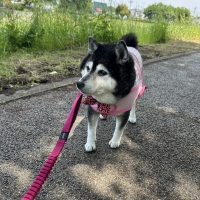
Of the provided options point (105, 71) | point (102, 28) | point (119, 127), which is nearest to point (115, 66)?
point (105, 71)

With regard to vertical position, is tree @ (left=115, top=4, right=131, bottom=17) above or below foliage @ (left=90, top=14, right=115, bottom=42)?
above

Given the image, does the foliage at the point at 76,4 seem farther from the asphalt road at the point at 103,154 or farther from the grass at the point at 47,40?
the asphalt road at the point at 103,154

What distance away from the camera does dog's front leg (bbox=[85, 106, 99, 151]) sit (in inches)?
88.3

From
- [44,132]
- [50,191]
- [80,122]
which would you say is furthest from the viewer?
[80,122]

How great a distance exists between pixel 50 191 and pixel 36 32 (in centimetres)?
450

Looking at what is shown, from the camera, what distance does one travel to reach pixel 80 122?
2.92 meters

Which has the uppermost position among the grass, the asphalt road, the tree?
the tree

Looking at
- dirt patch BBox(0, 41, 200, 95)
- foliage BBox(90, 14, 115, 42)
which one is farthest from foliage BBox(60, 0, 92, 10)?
dirt patch BBox(0, 41, 200, 95)

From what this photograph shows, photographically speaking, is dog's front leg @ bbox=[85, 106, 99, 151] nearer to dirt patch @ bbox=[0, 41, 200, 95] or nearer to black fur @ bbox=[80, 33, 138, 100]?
black fur @ bbox=[80, 33, 138, 100]

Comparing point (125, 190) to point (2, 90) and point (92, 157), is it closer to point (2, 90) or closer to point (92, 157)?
point (92, 157)

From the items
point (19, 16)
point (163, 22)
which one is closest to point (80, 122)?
point (19, 16)

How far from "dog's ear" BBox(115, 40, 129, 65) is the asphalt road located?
0.99 meters

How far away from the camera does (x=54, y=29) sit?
5812 mm

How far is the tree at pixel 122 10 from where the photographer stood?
289 inches
